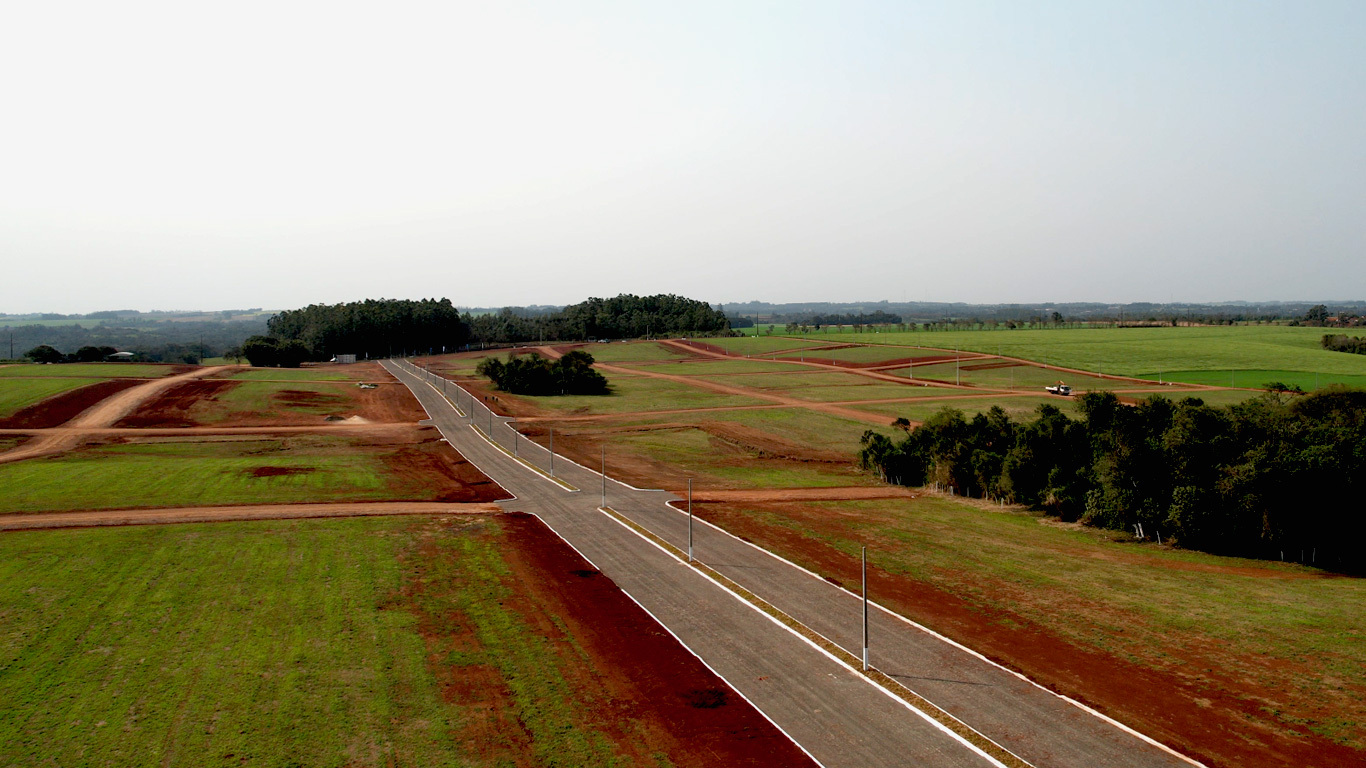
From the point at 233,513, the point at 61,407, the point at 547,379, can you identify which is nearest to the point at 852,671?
the point at 233,513

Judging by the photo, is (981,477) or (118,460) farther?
(118,460)

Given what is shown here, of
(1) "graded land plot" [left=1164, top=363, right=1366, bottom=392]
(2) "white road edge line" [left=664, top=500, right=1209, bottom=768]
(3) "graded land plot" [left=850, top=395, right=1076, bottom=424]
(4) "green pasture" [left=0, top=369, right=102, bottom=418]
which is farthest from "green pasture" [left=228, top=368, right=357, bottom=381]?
→ (1) "graded land plot" [left=1164, top=363, right=1366, bottom=392]

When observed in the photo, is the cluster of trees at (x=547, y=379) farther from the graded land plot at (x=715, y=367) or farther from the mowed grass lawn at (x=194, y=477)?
the mowed grass lawn at (x=194, y=477)

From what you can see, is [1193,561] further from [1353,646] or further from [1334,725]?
[1334,725]

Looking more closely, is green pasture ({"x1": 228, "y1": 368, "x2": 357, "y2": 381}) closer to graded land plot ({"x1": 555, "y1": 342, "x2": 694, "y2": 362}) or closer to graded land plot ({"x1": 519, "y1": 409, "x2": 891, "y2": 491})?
graded land plot ({"x1": 519, "y1": 409, "x2": 891, "y2": 491})

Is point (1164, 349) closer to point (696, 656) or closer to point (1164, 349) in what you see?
point (1164, 349)

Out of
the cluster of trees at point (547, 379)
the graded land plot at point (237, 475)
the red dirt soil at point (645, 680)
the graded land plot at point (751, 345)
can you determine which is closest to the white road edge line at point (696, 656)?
the red dirt soil at point (645, 680)

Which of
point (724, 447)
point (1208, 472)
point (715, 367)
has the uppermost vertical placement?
point (715, 367)

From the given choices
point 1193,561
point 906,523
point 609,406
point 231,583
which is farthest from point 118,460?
point 1193,561
